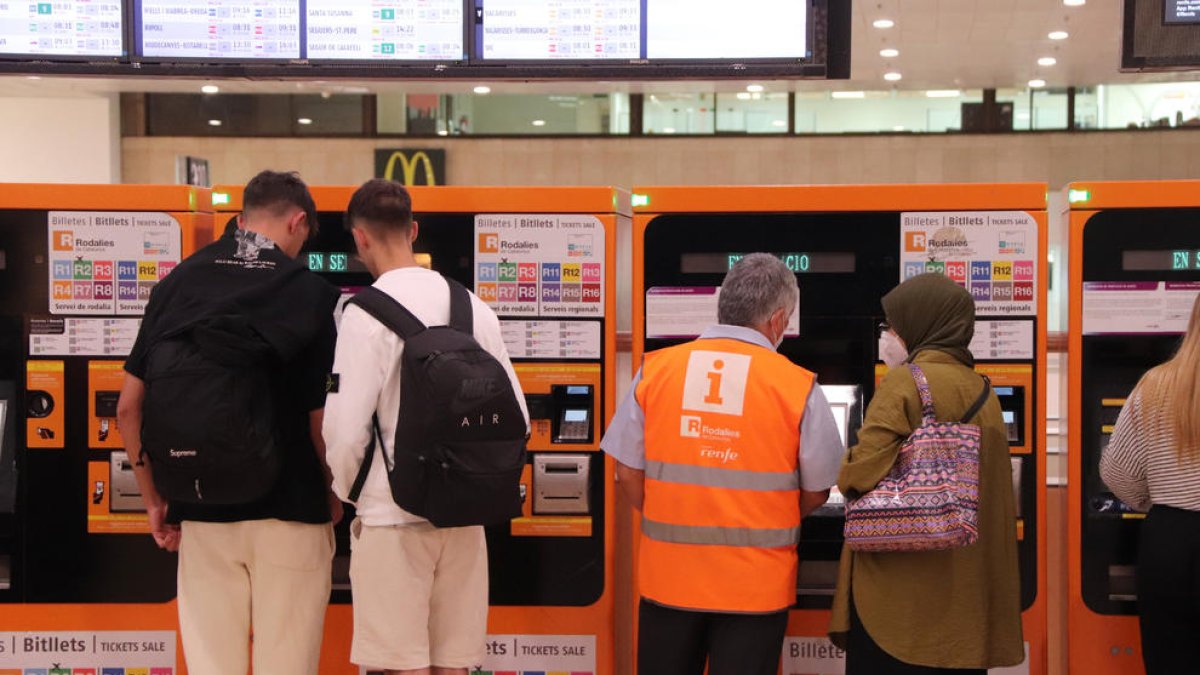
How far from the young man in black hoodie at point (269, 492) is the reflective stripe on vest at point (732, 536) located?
34.2 inches

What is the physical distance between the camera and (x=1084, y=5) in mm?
8469

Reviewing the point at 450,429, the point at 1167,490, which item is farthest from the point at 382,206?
the point at 1167,490

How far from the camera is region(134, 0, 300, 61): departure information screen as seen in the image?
3406mm

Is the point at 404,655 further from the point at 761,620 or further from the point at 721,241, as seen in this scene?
the point at 721,241

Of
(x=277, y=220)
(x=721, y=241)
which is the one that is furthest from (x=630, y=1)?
(x=277, y=220)

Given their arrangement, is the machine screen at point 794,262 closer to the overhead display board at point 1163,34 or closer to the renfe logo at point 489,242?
the renfe logo at point 489,242

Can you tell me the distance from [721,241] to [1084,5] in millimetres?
6558

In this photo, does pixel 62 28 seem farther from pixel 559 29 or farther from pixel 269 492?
pixel 269 492

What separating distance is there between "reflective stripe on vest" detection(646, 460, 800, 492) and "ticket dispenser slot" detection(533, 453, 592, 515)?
74cm

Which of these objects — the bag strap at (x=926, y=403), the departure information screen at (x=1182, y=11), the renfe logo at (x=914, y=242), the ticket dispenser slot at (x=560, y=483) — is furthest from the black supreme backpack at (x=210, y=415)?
the departure information screen at (x=1182, y=11)

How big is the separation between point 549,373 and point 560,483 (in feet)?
1.07

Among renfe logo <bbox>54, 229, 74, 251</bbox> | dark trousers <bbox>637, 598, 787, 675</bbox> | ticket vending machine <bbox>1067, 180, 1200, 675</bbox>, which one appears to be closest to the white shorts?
dark trousers <bbox>637, 598, 787, 675</bbox>

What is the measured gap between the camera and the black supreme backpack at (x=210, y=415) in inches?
98.8

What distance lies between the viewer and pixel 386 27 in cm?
342
